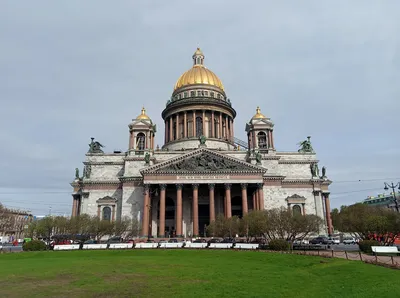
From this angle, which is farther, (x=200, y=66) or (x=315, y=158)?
(x=200, y=66)

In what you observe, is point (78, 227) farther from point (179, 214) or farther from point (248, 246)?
point (248, 246)

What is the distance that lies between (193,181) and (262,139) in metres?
17.3

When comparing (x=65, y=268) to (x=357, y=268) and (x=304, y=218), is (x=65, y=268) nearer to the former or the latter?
(x=357, y=268)

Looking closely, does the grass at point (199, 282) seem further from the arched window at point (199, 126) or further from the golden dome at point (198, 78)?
the golden dome at point (198, 78)

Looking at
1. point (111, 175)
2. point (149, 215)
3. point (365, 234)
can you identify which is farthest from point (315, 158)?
point (111, 175)

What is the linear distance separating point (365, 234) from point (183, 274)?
2396 cm

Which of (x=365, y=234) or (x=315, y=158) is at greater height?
(x=315, y=158)

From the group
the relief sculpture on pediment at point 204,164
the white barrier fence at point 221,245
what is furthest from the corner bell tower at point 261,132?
the white barrier fence at point 221,245

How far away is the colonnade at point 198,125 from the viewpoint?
65375mm

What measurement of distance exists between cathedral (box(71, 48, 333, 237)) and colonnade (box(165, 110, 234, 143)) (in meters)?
0.70

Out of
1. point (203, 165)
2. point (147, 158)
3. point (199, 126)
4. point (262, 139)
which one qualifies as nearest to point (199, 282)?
point (203, 165)

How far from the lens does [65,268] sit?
18.6 metres

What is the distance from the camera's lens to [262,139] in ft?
193

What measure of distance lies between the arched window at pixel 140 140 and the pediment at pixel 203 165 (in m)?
10.7
